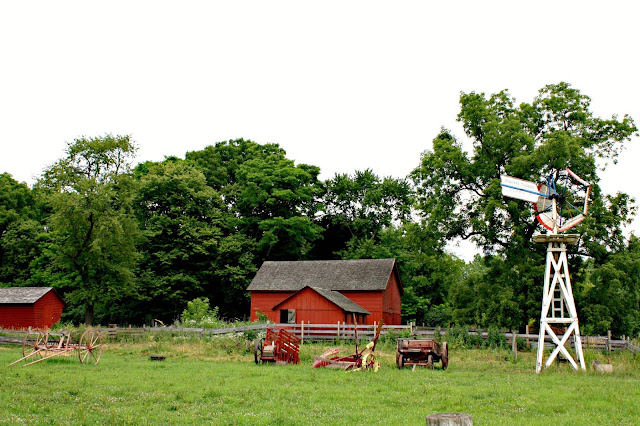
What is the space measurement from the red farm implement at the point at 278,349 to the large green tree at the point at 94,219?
25086 mm

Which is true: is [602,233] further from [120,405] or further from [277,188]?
[277,188]

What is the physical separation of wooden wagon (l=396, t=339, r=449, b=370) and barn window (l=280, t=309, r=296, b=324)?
59.0 feet

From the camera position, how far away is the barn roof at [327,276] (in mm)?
42325

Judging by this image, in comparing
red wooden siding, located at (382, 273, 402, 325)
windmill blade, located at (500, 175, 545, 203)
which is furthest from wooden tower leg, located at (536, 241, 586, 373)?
red wooden siding, located at (382, 273, 402, 325)

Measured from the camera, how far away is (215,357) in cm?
2453

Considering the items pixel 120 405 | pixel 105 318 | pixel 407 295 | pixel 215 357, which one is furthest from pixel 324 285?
pixel 120 405

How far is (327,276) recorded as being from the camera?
145 ft

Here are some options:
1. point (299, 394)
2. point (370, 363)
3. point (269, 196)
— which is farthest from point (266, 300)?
point (299, 394)

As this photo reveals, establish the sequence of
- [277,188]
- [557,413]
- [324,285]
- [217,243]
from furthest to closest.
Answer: [277,188], [217,243], [324,285], [557,413]

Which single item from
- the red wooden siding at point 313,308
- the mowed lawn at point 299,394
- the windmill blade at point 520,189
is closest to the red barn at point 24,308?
the red wooden siding at point 313,308

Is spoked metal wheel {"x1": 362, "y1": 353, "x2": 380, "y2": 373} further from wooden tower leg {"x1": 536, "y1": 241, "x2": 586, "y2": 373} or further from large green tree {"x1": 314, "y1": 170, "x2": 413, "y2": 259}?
large green tree {"x1": 314, "y1": 170, "x2": 413, "y2": 259}

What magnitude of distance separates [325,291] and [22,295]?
21.8 metres

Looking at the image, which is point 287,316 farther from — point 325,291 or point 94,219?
point 94,219

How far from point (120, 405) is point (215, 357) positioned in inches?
500
